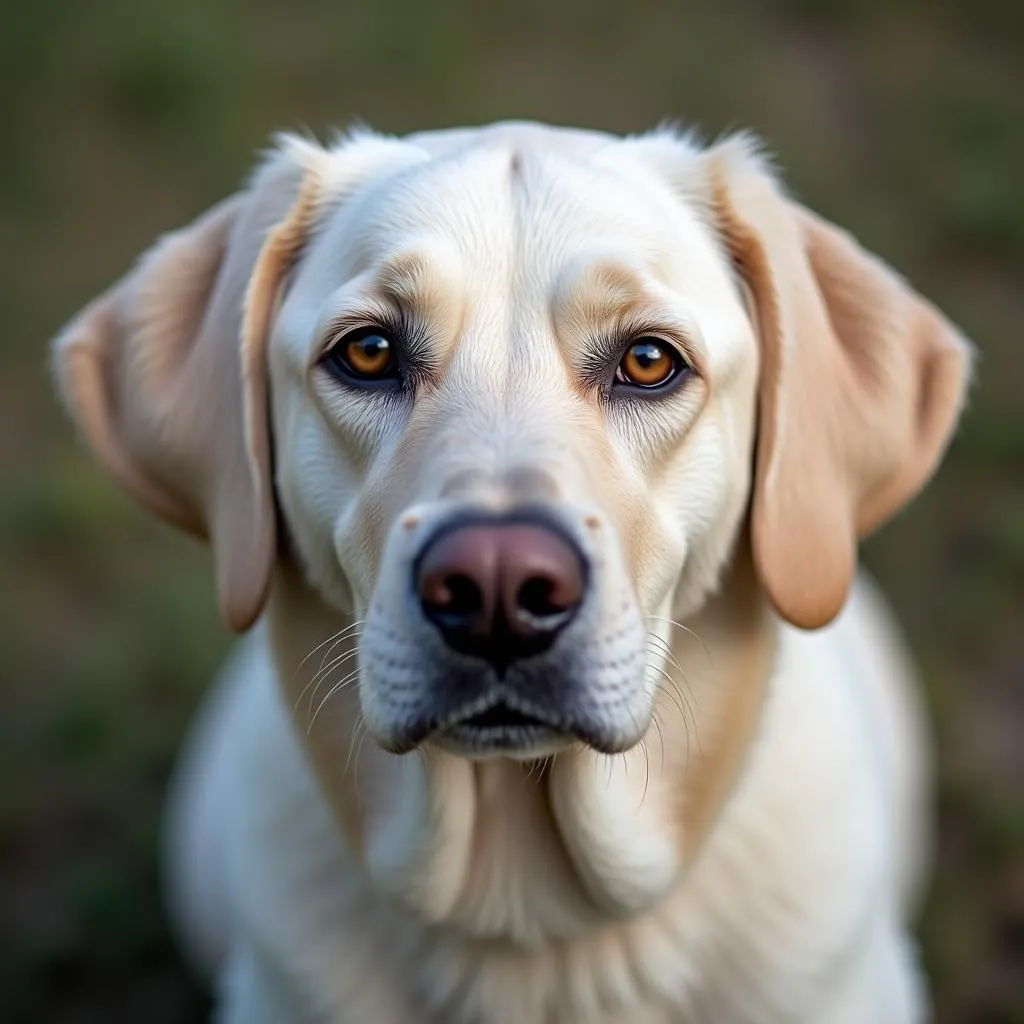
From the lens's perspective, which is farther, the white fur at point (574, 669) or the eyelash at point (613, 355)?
the eyelash at point (613, 355)

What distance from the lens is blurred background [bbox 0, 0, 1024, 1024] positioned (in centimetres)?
423

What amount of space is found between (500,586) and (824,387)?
95cm

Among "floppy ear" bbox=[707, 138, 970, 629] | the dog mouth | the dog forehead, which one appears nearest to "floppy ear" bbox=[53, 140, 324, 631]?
the dog forehead

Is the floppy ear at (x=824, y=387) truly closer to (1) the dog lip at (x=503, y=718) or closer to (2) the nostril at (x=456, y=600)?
(1) the dog lip at (x=503, y=718)

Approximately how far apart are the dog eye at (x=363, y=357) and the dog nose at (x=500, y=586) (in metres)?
0.53

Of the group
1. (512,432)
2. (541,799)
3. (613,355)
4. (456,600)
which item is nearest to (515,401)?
(512,432)

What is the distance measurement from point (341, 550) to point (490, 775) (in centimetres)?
56

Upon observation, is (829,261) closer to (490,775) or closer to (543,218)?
(543,218)

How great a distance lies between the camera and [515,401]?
2291 mm

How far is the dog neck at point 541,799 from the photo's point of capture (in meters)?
2.55

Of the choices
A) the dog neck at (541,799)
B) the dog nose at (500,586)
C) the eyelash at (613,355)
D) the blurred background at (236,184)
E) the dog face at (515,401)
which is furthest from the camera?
the blurred background at (236,184)

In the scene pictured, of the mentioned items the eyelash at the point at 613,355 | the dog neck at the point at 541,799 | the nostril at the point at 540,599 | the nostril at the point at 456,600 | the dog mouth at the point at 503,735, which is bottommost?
the dog neck at the point at 541,799

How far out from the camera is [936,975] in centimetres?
397

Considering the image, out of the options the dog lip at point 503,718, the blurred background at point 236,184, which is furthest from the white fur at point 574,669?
the blurred background at point 236,184
